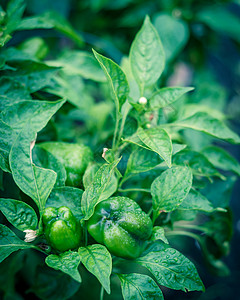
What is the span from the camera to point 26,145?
1.63 ft

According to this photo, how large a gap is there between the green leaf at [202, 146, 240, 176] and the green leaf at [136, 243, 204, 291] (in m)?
0.29

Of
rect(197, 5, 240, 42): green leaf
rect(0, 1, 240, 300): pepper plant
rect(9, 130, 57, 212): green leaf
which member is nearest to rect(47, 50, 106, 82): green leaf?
rect(0, 1, 240, 300): pepper plant

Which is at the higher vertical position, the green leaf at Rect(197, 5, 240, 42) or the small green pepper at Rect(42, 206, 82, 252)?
the green leaf at Rect(197, 5, 240, 42)

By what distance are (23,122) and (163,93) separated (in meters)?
0.28

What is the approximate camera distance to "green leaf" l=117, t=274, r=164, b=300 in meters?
0.46

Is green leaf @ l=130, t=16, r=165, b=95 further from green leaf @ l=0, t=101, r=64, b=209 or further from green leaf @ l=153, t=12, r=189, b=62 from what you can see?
green leaf @ l=153, t=12, r=189, b=62

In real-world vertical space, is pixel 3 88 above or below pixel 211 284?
above

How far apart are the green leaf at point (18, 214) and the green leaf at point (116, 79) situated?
0.80 feet

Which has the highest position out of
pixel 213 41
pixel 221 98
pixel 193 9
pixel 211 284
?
pixel 193 9

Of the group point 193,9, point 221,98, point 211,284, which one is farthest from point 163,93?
point 211,284

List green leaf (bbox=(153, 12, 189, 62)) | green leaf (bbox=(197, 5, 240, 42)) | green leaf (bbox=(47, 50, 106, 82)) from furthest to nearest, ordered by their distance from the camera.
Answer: green leaf (bbox=(197, 5, 240, 42))
green leaf (bbox=(153, 12, 189, 62))
green leaf (bbox=(47, 50, 106, 82))

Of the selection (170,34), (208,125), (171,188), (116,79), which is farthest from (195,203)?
(170,34)

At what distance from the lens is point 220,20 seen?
3.81 feet

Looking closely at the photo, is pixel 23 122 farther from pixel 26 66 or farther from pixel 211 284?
pixel 211 284
